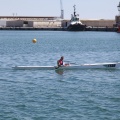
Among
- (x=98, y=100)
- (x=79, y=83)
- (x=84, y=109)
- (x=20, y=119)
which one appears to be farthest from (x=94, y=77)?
(x=20, y=119)

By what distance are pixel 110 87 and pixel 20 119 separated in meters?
10.3

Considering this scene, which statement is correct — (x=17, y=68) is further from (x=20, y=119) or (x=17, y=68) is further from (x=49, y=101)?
(x=20, y=119)

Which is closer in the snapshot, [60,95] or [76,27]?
[60,95]

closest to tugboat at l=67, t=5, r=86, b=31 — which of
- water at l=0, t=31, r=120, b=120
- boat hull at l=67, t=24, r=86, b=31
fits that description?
boat hull at l=67, t=24, r=86, b=31

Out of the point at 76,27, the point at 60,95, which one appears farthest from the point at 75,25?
the point at 60,95

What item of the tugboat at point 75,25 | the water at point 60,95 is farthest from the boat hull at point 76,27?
the water at point 60,95

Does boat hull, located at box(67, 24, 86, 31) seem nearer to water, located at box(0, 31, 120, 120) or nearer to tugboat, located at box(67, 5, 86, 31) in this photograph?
tugboat, located at box(67, 5, 86, 31)

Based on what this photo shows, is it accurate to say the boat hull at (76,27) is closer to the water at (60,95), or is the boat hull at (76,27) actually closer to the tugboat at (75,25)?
the tugboat at (75,25)

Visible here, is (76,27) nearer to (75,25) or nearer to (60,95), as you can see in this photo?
(75,25)

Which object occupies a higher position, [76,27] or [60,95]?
[76,27]

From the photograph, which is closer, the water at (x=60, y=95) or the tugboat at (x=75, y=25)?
the water at (x=60, y=95)

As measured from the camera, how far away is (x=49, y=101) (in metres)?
25.3

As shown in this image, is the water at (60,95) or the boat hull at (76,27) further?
the boat hull at (76,27)

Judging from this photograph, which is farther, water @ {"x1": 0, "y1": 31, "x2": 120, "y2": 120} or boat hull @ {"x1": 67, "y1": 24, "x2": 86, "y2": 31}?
boat hull @ {"x1": 67, "y1": 24, "x2": 86, "y2": 31}
